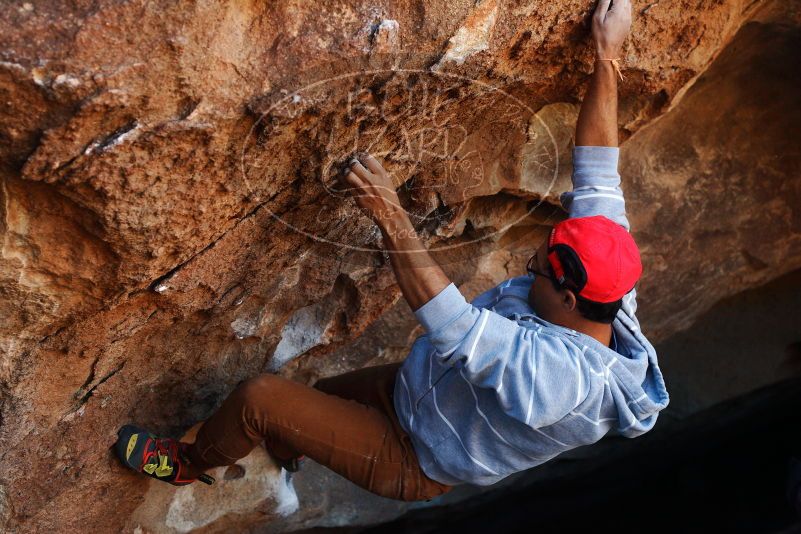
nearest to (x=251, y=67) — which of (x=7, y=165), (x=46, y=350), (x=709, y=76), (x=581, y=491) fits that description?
(x=7, y=165)

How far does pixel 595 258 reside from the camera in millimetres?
1424

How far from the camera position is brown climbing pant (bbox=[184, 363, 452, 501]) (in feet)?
5.61

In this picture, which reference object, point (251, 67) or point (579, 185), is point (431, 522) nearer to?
point (579, 185)

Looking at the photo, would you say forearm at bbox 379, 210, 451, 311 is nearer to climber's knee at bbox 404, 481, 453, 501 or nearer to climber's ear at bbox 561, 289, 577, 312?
climber's ear at bbox 561, 289, 577, 312

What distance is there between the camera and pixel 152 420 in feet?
6.23

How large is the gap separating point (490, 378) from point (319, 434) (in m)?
0.50

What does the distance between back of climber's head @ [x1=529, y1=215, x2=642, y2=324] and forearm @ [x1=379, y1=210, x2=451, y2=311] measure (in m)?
0.23

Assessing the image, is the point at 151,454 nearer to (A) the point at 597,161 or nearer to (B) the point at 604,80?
(A) the point at 597,161

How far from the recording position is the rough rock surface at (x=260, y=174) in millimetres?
1162

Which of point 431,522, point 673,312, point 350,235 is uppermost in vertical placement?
point 350,235

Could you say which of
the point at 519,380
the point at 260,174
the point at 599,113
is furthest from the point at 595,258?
the point at 260,174

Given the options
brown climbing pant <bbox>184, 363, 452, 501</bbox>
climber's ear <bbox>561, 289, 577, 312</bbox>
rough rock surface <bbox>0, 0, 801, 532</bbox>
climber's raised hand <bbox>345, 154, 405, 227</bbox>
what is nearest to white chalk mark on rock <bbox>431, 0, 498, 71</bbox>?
rough rock surface <bbox>0, 0, 801, 532</bbox>

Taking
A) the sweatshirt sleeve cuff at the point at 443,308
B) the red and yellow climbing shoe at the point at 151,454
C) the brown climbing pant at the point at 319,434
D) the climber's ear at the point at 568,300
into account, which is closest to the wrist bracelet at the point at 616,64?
the climber's ear at the point at 568,300

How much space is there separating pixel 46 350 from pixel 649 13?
141 cm
